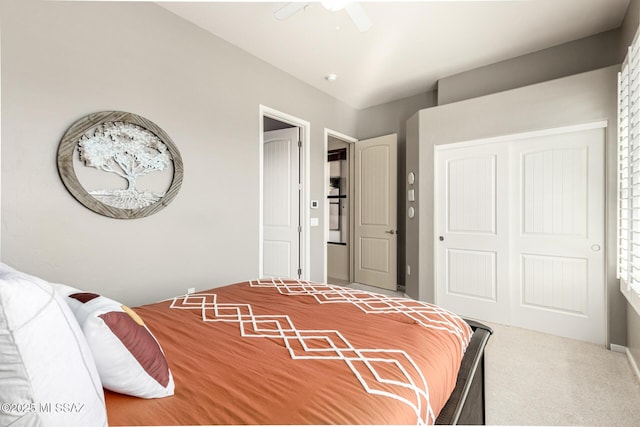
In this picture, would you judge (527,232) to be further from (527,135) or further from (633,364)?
(633,364)

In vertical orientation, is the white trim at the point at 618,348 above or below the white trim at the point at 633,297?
below

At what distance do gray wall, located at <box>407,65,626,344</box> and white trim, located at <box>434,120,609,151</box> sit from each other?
3cm

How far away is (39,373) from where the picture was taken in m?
0.55

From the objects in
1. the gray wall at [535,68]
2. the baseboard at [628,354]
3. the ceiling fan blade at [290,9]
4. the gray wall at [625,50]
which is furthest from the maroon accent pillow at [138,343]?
the gray wall at [535,68]

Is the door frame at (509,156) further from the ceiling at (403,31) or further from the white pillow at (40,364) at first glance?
the white pillow at (40,364)

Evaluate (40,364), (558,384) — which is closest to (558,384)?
(558,384)

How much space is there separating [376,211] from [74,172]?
3.55 metres

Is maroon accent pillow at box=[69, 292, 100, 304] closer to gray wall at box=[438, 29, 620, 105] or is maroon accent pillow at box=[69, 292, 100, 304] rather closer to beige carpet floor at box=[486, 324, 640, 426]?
beige carpet floor at box=[486, 324, 640, 426]

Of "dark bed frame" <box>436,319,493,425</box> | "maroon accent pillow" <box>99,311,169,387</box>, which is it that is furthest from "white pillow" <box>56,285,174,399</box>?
"dark bed frame" <box>436,319,493,425</box>

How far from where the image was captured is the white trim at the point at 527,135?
263cm

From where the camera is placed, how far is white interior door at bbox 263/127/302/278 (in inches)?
150

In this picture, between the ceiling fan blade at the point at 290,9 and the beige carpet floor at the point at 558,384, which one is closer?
the beige carpet floor at the point at 558,384

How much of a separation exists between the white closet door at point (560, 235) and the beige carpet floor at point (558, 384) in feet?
0.89

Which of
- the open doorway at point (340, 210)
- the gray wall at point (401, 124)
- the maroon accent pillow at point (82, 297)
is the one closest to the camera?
the maroon accent pillow at point (82, 297)
